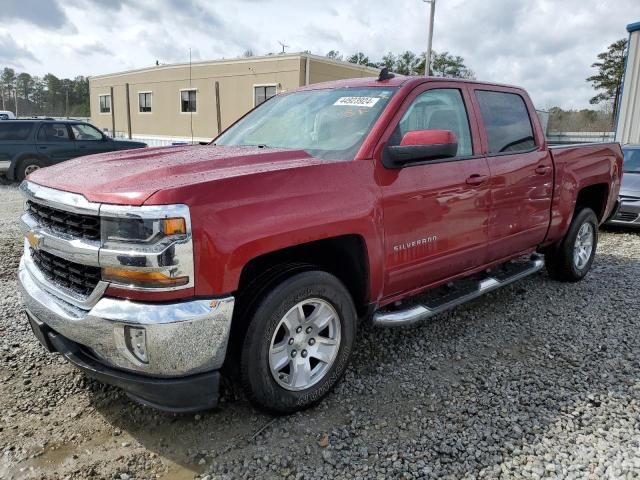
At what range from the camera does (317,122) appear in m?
3.51

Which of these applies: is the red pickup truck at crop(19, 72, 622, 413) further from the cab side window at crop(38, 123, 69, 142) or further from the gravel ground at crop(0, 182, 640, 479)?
the cab side window at crop(38, 123, 69, 142)

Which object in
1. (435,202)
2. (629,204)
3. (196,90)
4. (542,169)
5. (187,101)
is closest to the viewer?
(435,202)

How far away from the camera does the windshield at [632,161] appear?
8898 mm

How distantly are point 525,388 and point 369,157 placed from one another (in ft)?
5.75

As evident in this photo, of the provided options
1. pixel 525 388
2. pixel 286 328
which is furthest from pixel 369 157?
pixel 525 388

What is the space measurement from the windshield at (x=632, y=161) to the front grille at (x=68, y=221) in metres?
9.21

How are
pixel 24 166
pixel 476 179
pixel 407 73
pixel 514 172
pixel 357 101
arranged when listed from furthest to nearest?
pixel 407 73, pixel 24 166, pixel 514 172, pixel 476 179, pixel 357 101

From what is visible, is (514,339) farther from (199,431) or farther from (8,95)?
(8,95)

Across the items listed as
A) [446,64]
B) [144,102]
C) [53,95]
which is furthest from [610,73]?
[53,95]

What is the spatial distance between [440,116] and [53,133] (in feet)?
40.4

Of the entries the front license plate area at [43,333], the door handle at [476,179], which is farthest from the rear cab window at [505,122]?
the front license plate area at [43,333]

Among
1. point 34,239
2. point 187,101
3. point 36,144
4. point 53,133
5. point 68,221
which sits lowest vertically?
point 34,239

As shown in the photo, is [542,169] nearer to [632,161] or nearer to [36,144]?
[632,161]

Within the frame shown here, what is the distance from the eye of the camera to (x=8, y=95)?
8050 centimetres
